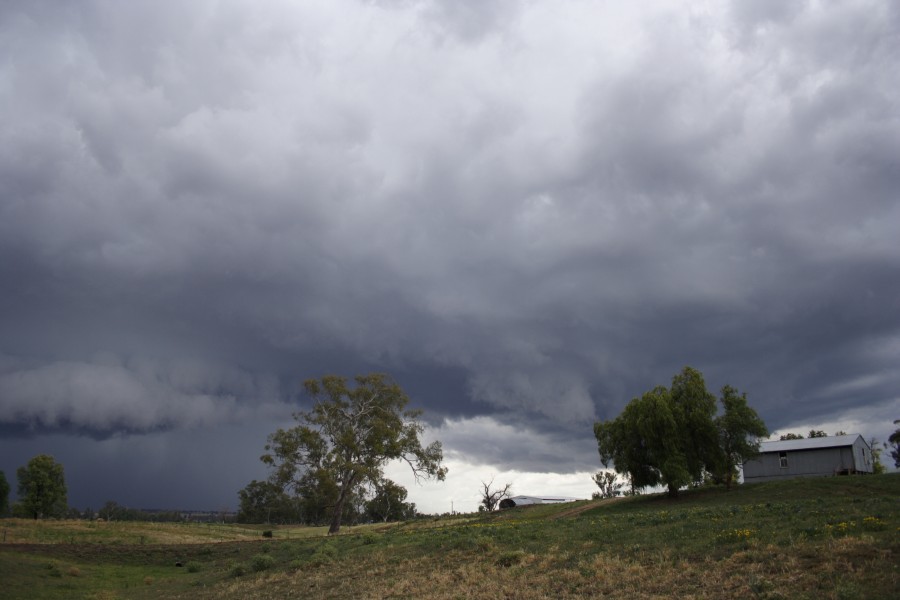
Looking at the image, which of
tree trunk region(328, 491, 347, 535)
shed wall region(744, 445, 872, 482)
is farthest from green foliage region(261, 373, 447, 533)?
shed wall region(744, 445, 872, 482)

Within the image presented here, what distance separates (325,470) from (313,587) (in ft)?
128

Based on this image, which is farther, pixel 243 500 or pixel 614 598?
pixel 243 500

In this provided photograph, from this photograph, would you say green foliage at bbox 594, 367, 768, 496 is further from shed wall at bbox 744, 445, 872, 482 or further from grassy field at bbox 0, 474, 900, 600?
grassy field at bbox 0, 474, 900, 600

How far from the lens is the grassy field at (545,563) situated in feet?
55.1

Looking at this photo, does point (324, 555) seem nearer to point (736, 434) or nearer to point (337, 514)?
point (337, 514)

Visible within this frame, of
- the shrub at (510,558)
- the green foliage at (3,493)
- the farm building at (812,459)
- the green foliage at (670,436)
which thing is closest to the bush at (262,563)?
the shrub at (510,558)

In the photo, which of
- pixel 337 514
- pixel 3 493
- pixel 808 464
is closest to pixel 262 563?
pixel 337 514

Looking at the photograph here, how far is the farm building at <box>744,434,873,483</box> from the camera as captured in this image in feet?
238

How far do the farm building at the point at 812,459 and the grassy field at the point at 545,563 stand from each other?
159 ft

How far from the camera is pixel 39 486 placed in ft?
322

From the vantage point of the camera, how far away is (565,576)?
21062 millimetres

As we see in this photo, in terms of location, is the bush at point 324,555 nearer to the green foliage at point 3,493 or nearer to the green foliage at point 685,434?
the green foliage at point 685,434

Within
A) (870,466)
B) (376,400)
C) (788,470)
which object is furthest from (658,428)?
(870,466)

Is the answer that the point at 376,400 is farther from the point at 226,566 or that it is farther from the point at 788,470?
the point at 788,470
